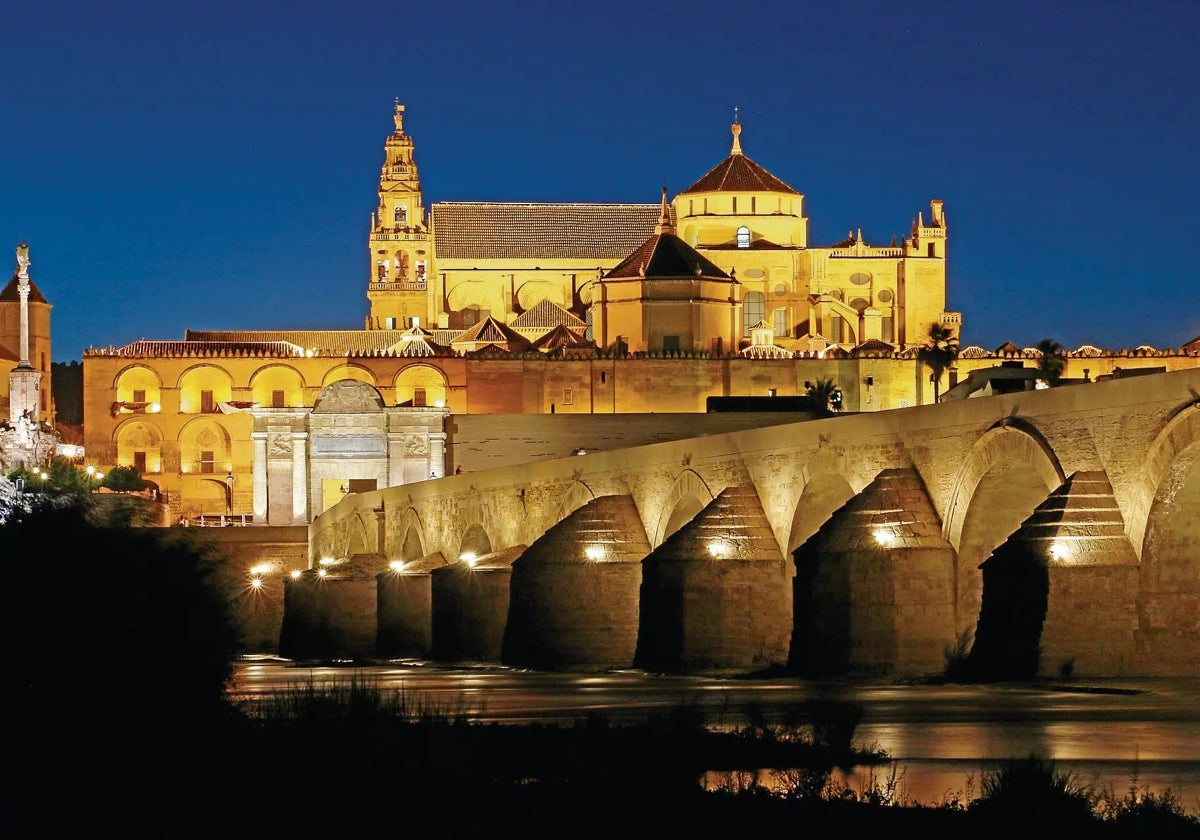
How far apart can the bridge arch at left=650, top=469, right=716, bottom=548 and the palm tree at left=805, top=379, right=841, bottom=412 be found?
45.0 meters

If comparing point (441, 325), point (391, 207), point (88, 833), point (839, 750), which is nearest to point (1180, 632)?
point (839, 750)

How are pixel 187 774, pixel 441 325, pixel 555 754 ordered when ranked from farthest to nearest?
pixel 441 325 → pixel 555 754 → pixel 187 774

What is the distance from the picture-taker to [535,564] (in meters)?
39.9

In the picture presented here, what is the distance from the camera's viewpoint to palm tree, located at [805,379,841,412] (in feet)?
289

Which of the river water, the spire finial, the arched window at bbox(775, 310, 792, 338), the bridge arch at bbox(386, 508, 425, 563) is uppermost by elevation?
the spire finial

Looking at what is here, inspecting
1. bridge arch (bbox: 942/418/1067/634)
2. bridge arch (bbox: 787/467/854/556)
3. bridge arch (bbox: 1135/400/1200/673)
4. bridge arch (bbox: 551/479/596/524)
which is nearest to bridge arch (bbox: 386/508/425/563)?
bridge arch (bbox: 551/479/596/524)

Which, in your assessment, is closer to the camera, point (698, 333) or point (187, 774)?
point (187, 774)

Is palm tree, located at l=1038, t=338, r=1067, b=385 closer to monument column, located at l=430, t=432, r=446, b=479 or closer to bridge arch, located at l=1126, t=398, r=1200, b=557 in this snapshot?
monument column, located at l=430, t=432, r=446, b=479

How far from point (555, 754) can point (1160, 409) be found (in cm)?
1000

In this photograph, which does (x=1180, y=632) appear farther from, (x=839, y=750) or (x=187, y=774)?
(x=187, y=774)

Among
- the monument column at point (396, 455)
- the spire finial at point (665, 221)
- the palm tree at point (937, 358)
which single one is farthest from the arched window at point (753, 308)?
the monument column at point (396, 455)

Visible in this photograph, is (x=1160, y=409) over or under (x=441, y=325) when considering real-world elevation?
under

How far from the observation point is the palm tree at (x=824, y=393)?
88188mm

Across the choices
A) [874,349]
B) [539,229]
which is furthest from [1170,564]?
[539,229]
